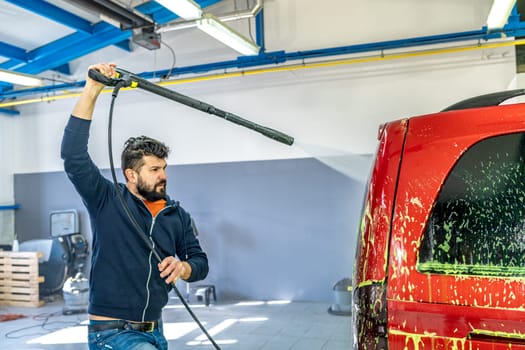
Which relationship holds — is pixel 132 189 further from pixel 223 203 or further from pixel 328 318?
pixel 223 203

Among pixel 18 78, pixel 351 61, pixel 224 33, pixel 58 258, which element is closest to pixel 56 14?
pixel 18 78

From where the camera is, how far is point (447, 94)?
5.78m

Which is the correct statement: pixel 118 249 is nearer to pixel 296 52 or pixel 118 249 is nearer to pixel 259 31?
pixel 296 52

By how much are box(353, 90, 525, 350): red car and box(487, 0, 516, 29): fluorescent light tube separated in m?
3.30

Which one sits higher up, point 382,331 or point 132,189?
point 132,189

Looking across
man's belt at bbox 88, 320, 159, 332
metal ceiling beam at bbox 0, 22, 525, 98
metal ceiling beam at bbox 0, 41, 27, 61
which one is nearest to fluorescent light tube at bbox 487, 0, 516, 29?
metal ceiling beam at bbox 0, 22, 525, 98

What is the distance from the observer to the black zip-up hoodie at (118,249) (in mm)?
1961

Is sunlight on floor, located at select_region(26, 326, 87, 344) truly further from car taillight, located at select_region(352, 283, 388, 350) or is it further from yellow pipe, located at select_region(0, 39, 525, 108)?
car taillight, located at select_region(352, 283, 388, 350)

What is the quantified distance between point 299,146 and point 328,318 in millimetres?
2272

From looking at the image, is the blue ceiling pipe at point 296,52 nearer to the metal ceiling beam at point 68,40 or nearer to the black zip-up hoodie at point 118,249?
the metal ceiling beam at point 68,40

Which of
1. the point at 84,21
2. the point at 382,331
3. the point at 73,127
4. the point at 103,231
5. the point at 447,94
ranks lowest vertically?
the point at 382,331

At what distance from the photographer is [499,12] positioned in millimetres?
4180

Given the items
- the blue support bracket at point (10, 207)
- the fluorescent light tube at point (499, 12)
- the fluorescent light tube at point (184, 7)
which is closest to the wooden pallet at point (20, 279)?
the blue support bracket at point (10, 207)

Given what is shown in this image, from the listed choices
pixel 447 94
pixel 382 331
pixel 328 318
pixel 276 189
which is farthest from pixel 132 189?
pixel 447 94
